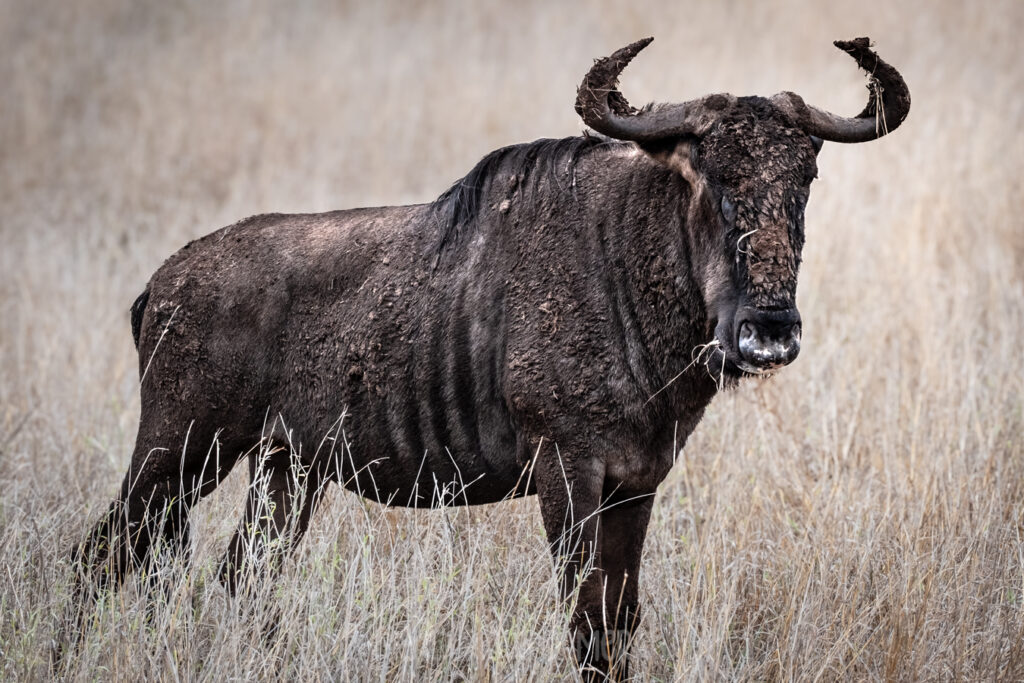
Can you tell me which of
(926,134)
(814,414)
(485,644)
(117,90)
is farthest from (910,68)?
(485,644)

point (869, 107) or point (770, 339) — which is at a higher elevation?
point (869, 107)

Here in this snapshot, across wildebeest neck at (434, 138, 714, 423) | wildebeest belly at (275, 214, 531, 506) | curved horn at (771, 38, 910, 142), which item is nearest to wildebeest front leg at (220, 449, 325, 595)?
wildebeest belly at (275, 214, 531, 506)

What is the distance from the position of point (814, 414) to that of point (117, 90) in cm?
1282

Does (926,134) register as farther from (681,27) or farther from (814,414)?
(681,27)

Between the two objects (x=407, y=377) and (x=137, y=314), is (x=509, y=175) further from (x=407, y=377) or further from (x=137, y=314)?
(x=137, y=314)

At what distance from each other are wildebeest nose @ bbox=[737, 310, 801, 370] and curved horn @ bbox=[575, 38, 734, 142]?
67 centimetres

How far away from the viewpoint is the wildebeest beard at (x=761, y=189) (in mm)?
3352

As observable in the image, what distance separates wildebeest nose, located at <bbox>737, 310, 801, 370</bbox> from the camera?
326 centimetres

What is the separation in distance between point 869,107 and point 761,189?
0.71 m

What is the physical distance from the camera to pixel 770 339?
3283 millimetres

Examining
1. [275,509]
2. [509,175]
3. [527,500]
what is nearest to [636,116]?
[509,175]

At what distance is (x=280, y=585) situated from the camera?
12.8 feet

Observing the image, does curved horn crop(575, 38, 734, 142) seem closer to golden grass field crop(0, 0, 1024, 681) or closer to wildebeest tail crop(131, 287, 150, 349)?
golden grass field crop(0, 0, 1024, 681)

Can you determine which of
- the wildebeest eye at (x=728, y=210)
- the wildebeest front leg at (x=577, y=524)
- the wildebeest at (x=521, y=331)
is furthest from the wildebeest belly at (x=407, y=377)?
the wildebeest eye at (x=728, y=210)
